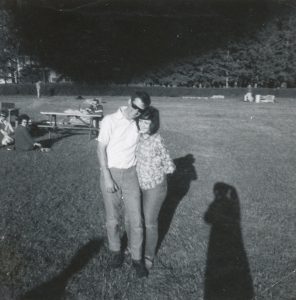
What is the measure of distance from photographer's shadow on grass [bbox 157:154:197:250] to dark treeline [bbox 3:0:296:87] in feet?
134

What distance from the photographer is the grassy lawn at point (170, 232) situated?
13.9 feet

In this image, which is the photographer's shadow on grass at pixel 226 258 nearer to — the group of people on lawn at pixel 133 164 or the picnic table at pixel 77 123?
the group of people on lawn at pixel 133 164

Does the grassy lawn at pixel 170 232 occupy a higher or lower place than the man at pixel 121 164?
lower

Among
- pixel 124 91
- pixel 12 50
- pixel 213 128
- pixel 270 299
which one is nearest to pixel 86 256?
pixel 270 299

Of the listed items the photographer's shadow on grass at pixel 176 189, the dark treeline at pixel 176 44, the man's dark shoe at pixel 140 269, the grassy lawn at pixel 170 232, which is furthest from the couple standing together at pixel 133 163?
the dark treeline at pixel 176 44

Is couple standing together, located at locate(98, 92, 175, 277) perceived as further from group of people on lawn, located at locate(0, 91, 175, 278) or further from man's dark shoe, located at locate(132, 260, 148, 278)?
man's dark shoe, located at locate(132, 260, 148, 278)

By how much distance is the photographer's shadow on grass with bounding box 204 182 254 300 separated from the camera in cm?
420

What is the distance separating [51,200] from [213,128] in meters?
11.3

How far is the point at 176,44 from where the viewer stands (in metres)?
51.5

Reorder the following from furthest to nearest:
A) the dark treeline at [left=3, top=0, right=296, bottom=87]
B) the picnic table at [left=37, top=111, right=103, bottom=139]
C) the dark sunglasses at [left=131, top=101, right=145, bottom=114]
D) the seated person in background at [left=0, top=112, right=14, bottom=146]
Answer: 1. the dark treeline at [left=3, top=0, right=296, bottom=87]
2. the picnic table at [left=37, top=111, right=103, bottom=139]
3. the seated person in background at [left=0, top=112, right=14, bottom=146]
4. the dark sunglasses at [left=131, top=101, right=145, bottom=114]

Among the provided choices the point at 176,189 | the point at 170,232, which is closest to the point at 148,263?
the point at 170,232

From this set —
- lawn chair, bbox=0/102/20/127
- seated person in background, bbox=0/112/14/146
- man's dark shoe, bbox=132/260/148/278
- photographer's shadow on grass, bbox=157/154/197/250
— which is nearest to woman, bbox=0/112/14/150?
seated person in background, bbox=0/112/14/146

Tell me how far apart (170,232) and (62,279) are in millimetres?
1802

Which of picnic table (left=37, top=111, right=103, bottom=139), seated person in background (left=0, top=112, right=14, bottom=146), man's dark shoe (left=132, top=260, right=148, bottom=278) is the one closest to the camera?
man's dark shoe (left=132, top=260, right=148, bottom=278)
